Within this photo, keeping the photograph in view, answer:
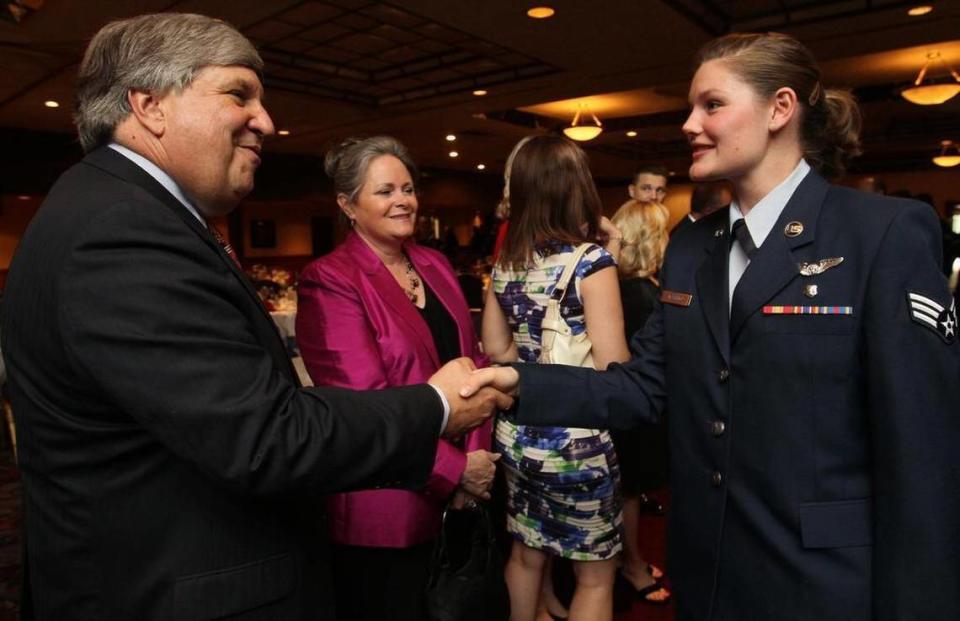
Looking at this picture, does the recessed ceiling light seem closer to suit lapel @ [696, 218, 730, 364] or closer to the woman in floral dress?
the woman in floral dress

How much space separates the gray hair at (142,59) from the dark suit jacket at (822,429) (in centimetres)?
101

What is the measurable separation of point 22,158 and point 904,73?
11.9m

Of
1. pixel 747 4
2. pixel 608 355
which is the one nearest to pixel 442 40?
pixel 747 4

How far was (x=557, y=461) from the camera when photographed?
6.50 feet

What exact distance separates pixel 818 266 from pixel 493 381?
656 millimetres

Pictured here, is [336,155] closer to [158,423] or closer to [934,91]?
[158,423]

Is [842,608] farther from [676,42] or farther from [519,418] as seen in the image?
[676,42]

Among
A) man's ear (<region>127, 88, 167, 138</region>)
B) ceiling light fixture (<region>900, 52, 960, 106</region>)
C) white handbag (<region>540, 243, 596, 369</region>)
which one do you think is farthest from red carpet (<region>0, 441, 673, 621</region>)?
ceiling light fixture (<region>900, 52, 960, 106</region>)

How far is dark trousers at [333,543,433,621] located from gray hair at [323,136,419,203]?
1.07 meters

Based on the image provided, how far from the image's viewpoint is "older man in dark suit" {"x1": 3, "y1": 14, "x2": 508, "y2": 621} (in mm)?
929

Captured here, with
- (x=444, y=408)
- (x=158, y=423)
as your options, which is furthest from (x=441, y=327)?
(x=158, y=423)

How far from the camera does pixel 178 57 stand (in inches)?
42.5

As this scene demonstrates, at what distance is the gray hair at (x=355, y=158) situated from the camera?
2.09 m

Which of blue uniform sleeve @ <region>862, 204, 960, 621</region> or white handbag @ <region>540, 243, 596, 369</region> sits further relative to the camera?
white handbag @ <region>540, 243, 596, 369</region>
